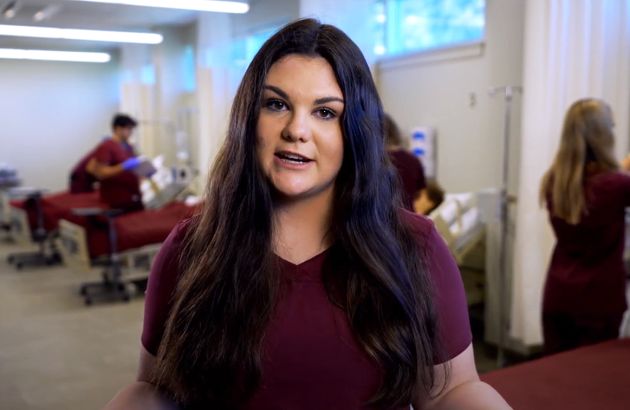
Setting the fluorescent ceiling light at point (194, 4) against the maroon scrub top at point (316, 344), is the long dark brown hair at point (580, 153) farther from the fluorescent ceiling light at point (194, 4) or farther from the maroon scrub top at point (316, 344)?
the fluorescent ceiling light at point (194, 4)

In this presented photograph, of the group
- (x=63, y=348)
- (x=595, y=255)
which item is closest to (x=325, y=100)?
(x=595, y=255)

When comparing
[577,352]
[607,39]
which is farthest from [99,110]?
[577,352]

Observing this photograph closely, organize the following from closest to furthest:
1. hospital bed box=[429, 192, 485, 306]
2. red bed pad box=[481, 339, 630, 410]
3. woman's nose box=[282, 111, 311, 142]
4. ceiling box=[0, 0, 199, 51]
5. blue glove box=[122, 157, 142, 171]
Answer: woman's nose box=[282, 111, 311, 142] < red bed pad box=[481, 339, 630, 410] < hospital bed box=[429, 192, 485, 306] < blue glove box=[122, 157, 142, 171] < ceiling box=[0, 0, 199, 51]

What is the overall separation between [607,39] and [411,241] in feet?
8.49

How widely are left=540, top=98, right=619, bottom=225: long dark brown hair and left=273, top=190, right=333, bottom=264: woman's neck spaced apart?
5.44 ft

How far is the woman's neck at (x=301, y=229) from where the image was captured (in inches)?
41.5

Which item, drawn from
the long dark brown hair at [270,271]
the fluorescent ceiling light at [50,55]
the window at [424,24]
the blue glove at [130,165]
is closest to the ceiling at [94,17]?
the fluorescent ceiling light at [50,55]

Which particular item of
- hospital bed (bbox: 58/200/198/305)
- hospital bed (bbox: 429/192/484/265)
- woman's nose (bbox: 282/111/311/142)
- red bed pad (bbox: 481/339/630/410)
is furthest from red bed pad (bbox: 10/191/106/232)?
woman's nose (bbox: 282/111/311/142)

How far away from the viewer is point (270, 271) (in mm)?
1014

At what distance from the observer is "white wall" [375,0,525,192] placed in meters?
3.78

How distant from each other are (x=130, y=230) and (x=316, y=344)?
4.32 m

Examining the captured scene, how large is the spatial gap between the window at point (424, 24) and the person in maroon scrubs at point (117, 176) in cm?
231

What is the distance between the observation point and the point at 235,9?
19.6ft

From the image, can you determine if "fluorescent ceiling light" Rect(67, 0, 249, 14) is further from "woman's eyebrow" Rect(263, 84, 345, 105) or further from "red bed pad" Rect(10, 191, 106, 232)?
"woman's eyebrow" Rect(263, 84, 345, 105)
